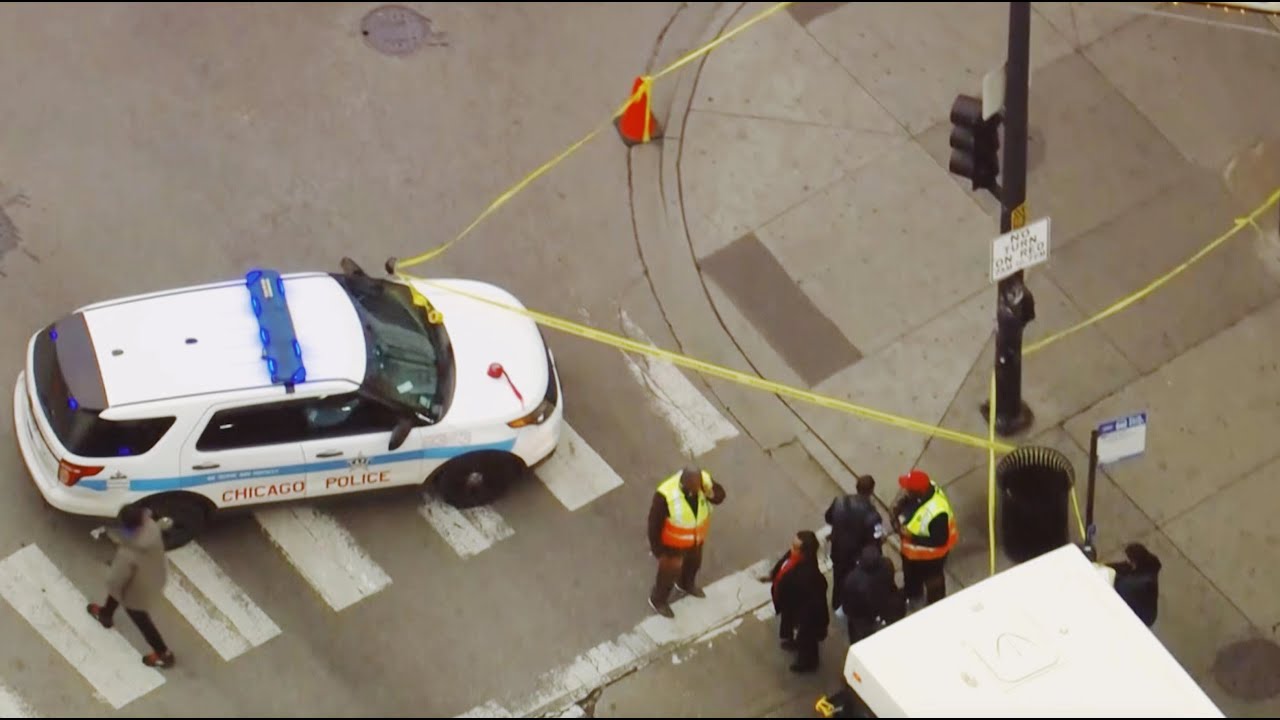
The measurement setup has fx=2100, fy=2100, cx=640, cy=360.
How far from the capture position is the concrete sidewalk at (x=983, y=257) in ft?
55.8

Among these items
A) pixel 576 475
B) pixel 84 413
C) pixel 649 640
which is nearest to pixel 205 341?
pixel 84 413

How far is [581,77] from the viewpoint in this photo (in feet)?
66.8

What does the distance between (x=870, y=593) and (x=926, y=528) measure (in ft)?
2.18

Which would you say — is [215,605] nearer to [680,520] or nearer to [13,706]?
[13,706]

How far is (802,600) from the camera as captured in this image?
1540cm

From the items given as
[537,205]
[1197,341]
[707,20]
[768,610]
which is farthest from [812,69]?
[768,610]

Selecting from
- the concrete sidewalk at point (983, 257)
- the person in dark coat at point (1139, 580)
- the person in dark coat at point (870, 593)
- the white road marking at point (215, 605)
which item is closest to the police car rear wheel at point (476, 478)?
the white road marking at point (215, 605)

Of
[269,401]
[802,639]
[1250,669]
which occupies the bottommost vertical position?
[802,639]

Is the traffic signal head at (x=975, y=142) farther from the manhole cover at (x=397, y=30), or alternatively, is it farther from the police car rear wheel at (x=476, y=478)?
the manhole cover at (x=397, y=30)

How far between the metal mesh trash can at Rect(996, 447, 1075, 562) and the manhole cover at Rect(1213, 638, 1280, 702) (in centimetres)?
150

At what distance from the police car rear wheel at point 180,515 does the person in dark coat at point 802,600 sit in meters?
4.42

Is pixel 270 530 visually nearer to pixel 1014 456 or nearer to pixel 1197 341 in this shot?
pixel 1014 456

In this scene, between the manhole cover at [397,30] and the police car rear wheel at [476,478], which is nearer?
the police car rear wheel at [476,478]

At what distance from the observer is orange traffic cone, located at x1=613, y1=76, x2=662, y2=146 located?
1952cm
